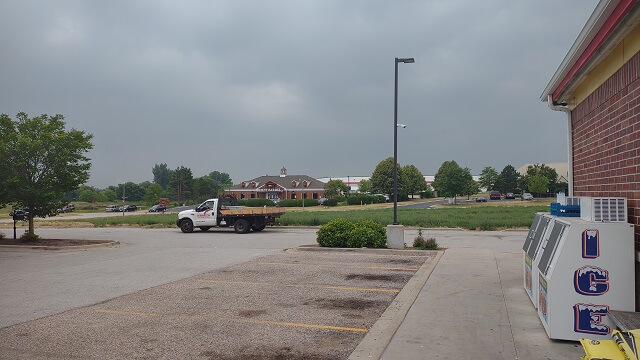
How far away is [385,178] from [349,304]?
94.6 m

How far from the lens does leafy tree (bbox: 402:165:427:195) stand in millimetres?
105919

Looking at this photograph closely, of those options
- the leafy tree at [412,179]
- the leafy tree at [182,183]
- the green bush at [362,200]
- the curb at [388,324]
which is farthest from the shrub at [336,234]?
the leafy tree at [182,183]

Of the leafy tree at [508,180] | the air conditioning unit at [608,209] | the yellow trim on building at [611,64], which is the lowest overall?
the air conditioning unit at [608,209]

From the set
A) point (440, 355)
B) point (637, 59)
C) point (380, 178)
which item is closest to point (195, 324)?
point (440, 355)

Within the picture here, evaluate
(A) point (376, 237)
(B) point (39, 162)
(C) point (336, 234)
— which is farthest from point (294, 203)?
(A) point (376, 237)

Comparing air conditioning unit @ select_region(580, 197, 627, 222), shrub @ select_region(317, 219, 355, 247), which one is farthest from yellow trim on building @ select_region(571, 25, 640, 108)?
shrub @ select_region(317, 219, 355, 247)

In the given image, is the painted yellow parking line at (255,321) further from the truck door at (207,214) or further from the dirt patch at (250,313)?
the truck door at (207,214)

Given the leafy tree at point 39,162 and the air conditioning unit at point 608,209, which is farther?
the leafy tree at point 39,162

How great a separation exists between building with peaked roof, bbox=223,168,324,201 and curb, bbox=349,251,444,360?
299 feet

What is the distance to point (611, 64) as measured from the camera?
5.41 metres

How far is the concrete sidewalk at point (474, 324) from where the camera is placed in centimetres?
511

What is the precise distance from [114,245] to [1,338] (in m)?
14.5

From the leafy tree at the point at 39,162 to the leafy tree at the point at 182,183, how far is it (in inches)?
3874

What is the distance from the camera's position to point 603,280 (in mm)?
4895
